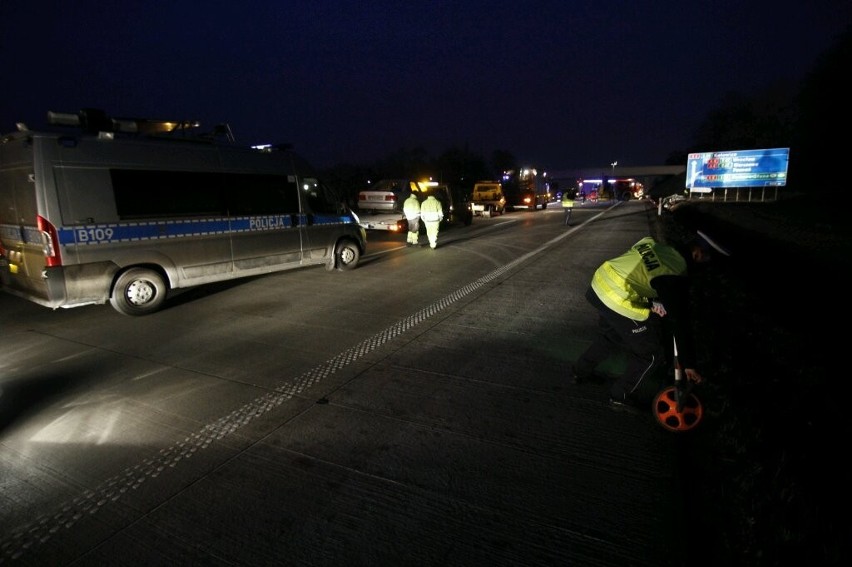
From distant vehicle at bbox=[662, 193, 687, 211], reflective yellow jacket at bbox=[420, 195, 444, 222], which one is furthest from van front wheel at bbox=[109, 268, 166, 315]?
distant vehicle at bbox=[662, 193, 687, 211]

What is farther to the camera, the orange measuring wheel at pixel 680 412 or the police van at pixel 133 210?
the police van at pixel 133 210

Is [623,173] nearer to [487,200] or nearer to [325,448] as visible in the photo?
[487,200]

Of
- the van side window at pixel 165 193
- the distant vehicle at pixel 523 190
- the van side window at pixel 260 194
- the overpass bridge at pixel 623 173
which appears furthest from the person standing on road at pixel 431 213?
the overpass bridge at pixel 623 173

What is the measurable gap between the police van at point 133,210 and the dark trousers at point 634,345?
255 inches

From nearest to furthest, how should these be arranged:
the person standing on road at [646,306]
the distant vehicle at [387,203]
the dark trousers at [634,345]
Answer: the person standing on road at [646,306], the dark trousers at [634,345], the distant vehicle at [387,203]

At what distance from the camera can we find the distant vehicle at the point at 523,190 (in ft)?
116

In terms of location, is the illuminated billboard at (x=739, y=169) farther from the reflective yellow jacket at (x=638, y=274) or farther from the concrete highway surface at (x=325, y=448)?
the reflective yellow jacket at (x=638, y=274)

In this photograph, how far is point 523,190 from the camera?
35.5 metres

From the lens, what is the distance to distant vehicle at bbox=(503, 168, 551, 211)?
116 ft

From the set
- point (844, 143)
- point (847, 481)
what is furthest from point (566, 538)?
point (844, 143)

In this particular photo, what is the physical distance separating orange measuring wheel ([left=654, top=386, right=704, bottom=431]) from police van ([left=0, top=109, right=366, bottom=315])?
23.3 feet

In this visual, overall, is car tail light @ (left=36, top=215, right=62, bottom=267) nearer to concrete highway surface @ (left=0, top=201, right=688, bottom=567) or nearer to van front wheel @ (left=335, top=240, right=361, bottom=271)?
concrete highway surface @ (left=0, top=201, right=688, bottom=567)

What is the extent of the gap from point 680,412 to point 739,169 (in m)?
39.0

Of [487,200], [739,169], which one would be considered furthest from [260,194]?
[739,169]
